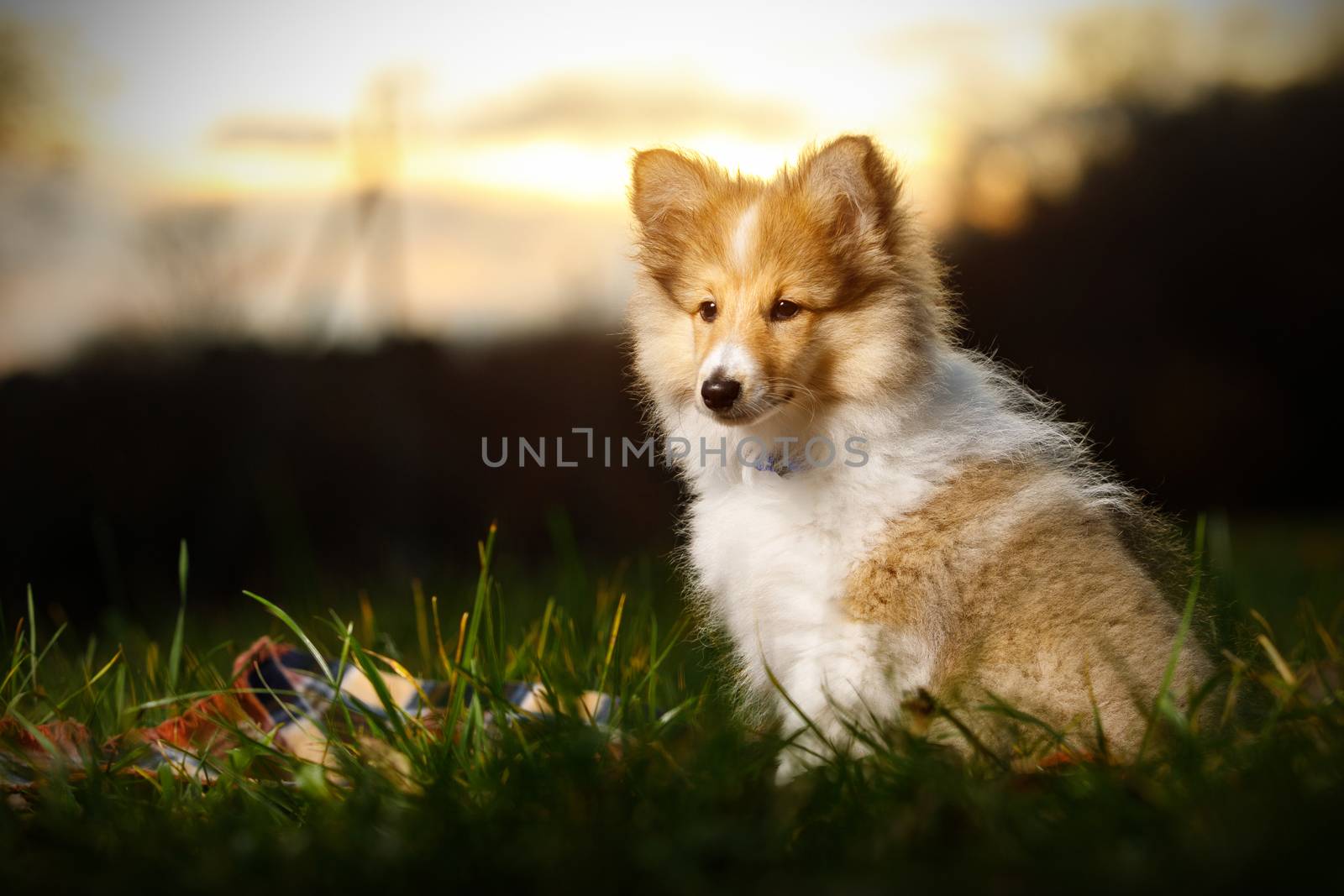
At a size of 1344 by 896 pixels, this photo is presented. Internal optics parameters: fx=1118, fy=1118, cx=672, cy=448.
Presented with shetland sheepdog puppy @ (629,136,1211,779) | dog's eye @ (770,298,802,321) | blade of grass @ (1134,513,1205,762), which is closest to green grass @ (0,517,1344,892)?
blade of grass @ (1134,513,1205,762)

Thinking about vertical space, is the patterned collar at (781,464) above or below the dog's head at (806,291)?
below

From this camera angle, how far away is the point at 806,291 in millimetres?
3059

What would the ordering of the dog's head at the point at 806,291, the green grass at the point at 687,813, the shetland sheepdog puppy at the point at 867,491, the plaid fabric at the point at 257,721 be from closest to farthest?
the green grass at the point at 687,813 → the shetland sheepdog puppy at the point at 867,491 → the plaid fabric at the point at 257,721 → the dog's head at the point at 806,291

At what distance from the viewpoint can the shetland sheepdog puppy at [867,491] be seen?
2.65 meters

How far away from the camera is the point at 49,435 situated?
6.41m

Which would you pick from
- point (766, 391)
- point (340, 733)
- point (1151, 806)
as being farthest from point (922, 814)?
point (340, 733)

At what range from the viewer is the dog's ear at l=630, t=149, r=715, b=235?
337cm

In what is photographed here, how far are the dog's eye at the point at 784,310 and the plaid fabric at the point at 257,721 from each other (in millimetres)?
1137

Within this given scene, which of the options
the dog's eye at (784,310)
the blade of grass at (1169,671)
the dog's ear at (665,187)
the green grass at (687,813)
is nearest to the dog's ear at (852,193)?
the dog's eye at (784,310)

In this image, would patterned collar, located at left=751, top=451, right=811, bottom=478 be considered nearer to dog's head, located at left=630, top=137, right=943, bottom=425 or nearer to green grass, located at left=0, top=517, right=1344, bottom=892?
dog's head, located at left=630, top=137, right=943, bottom=425

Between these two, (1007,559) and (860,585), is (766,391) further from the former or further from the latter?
(1007,559)

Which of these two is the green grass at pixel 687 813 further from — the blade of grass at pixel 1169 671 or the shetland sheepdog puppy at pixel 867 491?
the shetland sheepdog puppy at pixel 867 491

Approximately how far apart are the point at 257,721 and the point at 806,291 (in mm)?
2090

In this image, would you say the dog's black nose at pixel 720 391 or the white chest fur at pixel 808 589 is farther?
the dog's black nose at pixel 720 391
